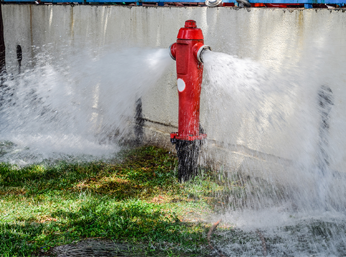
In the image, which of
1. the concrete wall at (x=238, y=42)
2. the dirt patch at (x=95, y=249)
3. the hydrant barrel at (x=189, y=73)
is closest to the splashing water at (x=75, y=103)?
the concrete wall at (x=238, y=42)

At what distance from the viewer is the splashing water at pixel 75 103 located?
501cm

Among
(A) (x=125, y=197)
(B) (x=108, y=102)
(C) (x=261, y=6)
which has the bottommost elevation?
(A) (x=125, y=197)

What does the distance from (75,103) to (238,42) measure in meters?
3.38

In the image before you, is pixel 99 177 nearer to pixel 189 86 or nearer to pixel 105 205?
pixel 105 205

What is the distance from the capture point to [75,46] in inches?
245

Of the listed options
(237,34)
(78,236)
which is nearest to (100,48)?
(237,34)

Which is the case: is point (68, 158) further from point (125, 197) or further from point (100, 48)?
point (100, 48)

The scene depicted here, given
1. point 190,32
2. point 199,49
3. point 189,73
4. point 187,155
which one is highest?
point 190,32

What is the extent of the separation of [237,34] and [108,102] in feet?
8.22

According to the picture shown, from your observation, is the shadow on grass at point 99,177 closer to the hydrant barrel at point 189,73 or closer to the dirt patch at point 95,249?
the hydrant barrel at point 189,73

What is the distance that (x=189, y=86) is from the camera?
3.68 metres

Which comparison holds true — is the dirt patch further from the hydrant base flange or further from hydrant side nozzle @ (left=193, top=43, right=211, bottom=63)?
hydrant side nozzle @ (left=193, top=43, right=211, bottom=63)

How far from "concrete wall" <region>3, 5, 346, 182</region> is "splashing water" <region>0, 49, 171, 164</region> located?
26 centimetres

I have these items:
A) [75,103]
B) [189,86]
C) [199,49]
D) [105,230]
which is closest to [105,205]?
[105,230]
